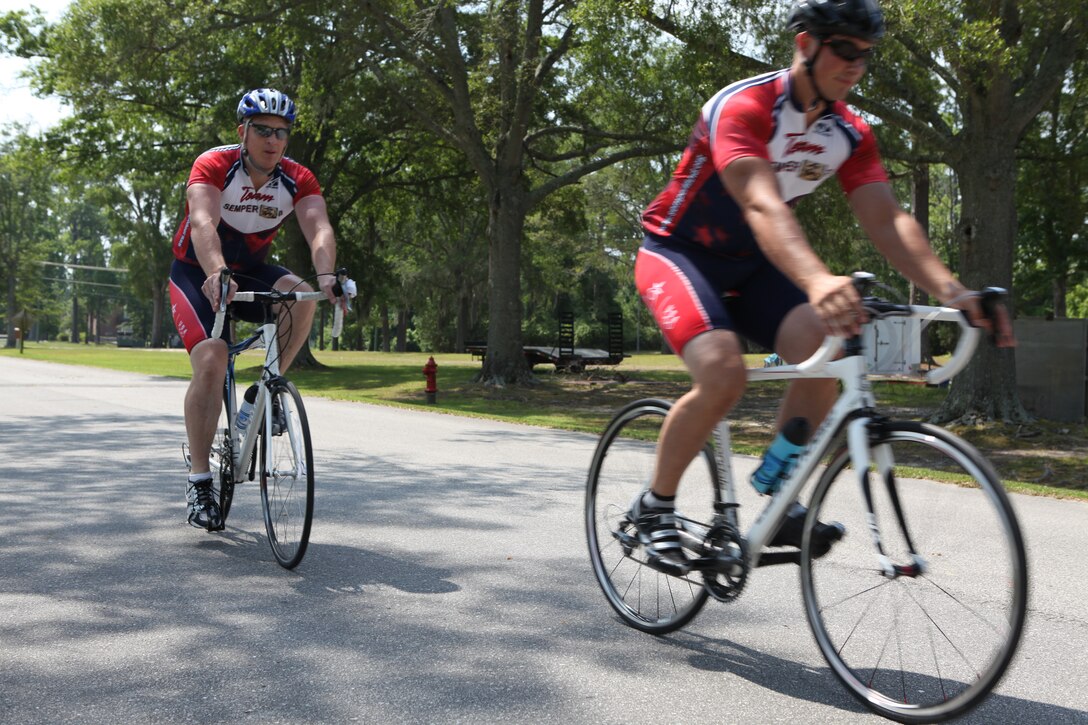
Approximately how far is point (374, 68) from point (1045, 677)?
19.8m

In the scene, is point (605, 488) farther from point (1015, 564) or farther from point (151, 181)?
point (151, 181)

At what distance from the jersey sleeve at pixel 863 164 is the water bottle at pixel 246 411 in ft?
9.71

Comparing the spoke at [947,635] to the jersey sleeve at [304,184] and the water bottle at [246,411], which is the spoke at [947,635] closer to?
the water bottle at [246,411]

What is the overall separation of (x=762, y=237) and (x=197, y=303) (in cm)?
316

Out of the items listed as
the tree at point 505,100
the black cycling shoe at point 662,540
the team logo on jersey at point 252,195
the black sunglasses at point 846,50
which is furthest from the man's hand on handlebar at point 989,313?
the tree at point 505,100

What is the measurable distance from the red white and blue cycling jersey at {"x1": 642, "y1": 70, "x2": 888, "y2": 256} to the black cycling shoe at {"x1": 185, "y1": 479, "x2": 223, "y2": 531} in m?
2.83

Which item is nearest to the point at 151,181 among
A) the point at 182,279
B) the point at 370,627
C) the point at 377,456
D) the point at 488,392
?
the point at 488,392

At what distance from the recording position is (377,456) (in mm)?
9508

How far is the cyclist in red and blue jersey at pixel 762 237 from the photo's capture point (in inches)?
123

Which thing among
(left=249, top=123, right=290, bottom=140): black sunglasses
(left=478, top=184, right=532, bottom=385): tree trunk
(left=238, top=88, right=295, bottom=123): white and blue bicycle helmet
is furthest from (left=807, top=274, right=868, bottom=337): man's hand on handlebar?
(left=478, top=184, right=532, bottom=385): tree trunk

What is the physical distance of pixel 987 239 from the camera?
1451cm

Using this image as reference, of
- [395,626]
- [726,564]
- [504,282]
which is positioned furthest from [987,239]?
[395,626]

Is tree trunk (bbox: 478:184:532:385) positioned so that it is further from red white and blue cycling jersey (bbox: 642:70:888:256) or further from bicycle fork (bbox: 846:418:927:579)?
bicycle fork (bbox: 846:418:927:579)

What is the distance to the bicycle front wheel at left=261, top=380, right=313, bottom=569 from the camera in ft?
15.2
